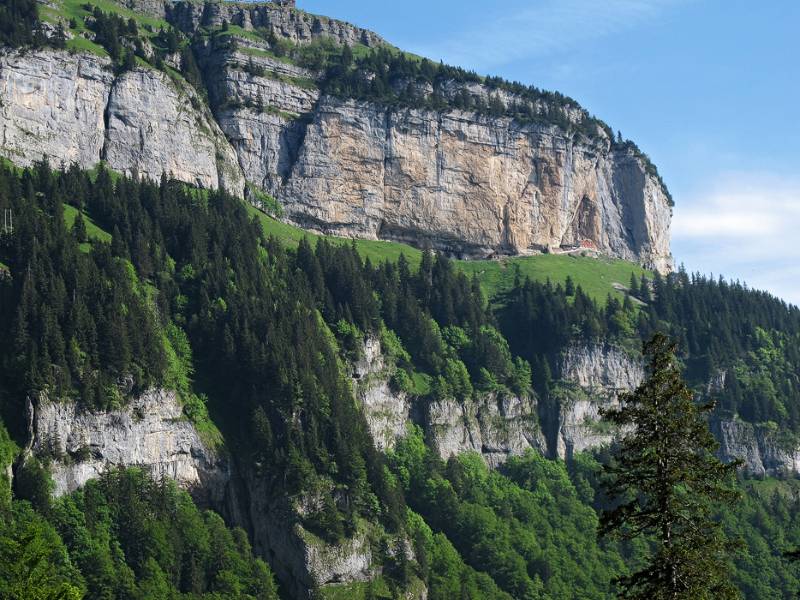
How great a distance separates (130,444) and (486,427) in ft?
208

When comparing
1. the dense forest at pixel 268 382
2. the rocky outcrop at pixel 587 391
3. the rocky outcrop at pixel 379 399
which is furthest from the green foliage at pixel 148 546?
the rocky outcrop at pixel 587 391

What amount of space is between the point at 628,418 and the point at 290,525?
95115 millimetres

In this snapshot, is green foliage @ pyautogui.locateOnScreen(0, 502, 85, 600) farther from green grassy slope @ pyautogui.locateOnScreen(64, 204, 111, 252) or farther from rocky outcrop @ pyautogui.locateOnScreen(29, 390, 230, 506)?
green grassy slope @ pyautogui.locateOnScreen(64, 204, 111, 252)

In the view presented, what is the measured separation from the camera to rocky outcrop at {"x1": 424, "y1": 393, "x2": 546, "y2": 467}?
16988cm

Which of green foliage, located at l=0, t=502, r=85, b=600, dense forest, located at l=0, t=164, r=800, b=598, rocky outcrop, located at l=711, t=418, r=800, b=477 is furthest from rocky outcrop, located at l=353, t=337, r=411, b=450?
green foliage, located at l=0, t=502, r=85, b=600

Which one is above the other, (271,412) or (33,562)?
(271,412)

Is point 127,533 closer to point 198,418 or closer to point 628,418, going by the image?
point 198,418

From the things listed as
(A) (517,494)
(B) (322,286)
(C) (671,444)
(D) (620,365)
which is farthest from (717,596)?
(D) (620,365)

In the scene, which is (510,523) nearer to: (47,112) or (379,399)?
(379,399)

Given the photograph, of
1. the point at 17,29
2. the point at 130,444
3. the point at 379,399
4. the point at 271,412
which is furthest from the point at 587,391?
the point at 17,29

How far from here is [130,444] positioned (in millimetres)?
131000

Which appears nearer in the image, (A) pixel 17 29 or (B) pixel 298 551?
(B) pixel 298 551

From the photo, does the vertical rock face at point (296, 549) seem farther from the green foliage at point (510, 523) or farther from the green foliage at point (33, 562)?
the green foliage at point (33, 562)

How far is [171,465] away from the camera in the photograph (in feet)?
436
